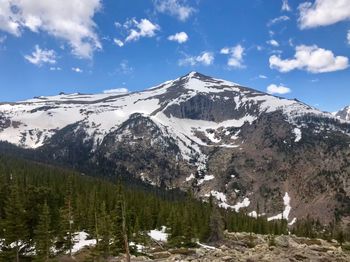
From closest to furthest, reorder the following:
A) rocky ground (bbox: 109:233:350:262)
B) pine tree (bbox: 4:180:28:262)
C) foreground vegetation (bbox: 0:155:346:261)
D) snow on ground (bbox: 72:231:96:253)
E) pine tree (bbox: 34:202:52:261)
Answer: pine tree (bbox: 34:202:52:261) → pine tree (bbox: 4:180:28:262) → foreground vegetation (bbox: 0:155:346:261) → rocky ground (bbox: 109:233:350:262) → snow on ground (bbox: 72:231:96:253)

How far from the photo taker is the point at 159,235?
108750 mm

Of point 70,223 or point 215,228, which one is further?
point 215,228

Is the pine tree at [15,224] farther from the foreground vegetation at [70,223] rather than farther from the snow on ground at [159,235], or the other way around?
the snow on ground at [159,235]

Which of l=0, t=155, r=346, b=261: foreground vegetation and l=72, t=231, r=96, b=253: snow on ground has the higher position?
l=0, t=155, r=346, b=261: foreground vegetation

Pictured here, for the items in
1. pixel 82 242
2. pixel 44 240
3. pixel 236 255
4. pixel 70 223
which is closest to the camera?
pixel 44 240

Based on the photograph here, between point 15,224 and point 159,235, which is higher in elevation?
point 15,224

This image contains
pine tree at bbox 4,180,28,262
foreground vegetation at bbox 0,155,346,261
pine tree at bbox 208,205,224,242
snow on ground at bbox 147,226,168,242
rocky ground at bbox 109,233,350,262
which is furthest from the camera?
snow on ground at bbox 147,226,168,242

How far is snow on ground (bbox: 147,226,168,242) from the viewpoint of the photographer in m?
103

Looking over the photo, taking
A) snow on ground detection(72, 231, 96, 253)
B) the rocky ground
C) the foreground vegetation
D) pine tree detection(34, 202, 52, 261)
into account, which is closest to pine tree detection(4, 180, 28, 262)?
the foreground vegetation

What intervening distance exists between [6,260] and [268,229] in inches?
4208

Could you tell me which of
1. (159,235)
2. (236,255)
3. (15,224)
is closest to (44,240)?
(15,224)

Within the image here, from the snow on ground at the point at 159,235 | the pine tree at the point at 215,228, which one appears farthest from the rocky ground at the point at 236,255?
the snow on ground at the point at 159,235

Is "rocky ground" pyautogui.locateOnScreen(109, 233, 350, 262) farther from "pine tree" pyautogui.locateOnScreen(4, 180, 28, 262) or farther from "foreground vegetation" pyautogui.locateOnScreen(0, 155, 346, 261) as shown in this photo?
"pine tree" pyautogui.locateOnScreen(4, 180, 28, 262)

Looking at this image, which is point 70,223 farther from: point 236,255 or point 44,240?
point 236,255
